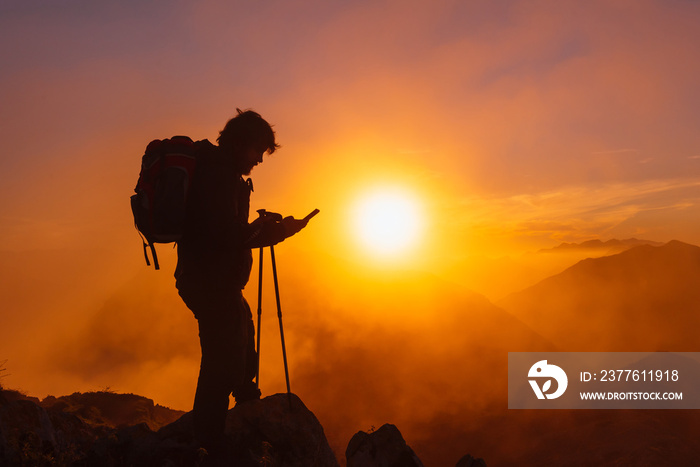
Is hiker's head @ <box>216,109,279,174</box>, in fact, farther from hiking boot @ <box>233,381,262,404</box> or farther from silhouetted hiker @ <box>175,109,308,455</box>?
hiking boot @ <box>233,381,262,404</box>

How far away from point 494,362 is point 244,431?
168 metres

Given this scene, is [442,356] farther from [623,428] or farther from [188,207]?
[188,207]

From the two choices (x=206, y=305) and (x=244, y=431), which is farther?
(x=244, y=431)

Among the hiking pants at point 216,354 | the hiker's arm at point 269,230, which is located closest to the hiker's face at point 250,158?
the hiker's arm at point 269,230

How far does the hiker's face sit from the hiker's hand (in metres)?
0.71

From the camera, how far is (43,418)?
6449 millimetres

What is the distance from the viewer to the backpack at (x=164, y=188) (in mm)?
4527

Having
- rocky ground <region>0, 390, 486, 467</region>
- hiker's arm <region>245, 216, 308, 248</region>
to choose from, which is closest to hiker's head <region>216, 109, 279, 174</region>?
hiker's arm <region>245, 216, 308, 248</region>

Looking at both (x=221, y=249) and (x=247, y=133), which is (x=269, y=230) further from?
(x=247, y=133)

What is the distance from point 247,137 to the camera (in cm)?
523

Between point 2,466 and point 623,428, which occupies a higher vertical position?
point 2,466

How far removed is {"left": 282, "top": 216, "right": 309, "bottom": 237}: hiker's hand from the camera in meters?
5.38

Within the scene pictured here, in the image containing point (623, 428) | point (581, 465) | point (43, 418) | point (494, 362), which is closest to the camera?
point (43, 418)

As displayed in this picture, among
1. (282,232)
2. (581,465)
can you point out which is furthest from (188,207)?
(581,465)
